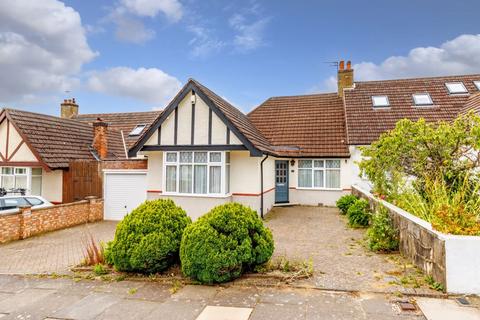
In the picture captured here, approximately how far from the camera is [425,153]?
8.23 meters

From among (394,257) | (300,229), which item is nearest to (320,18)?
(300,229)

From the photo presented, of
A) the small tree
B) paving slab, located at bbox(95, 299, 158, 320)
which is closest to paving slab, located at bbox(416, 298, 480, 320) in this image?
paving slab, located at bbox(95, 299, 158, 320)

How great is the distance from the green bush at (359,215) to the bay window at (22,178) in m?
14.1

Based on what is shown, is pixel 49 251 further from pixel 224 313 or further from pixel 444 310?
pixel 444 310

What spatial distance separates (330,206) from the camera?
50.5ft

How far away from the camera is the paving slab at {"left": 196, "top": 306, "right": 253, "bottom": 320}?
4215 millimetres

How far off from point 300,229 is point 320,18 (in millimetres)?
10446

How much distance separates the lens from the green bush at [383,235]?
7.16 m

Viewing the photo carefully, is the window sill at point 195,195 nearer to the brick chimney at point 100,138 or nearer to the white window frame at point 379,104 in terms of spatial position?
the brick chimney at point 100,138

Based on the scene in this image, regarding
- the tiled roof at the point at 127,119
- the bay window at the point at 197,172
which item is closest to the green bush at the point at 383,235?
the bay window at the point at 197,172

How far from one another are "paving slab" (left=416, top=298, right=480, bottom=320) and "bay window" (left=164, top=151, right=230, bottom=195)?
7907 mm

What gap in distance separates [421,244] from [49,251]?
31.9ft

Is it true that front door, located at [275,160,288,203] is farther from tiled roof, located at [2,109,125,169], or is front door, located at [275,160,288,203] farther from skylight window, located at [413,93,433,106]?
tiled roof, located at [2,109,125,169]

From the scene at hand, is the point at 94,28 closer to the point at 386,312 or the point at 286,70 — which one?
the point at 286,70
